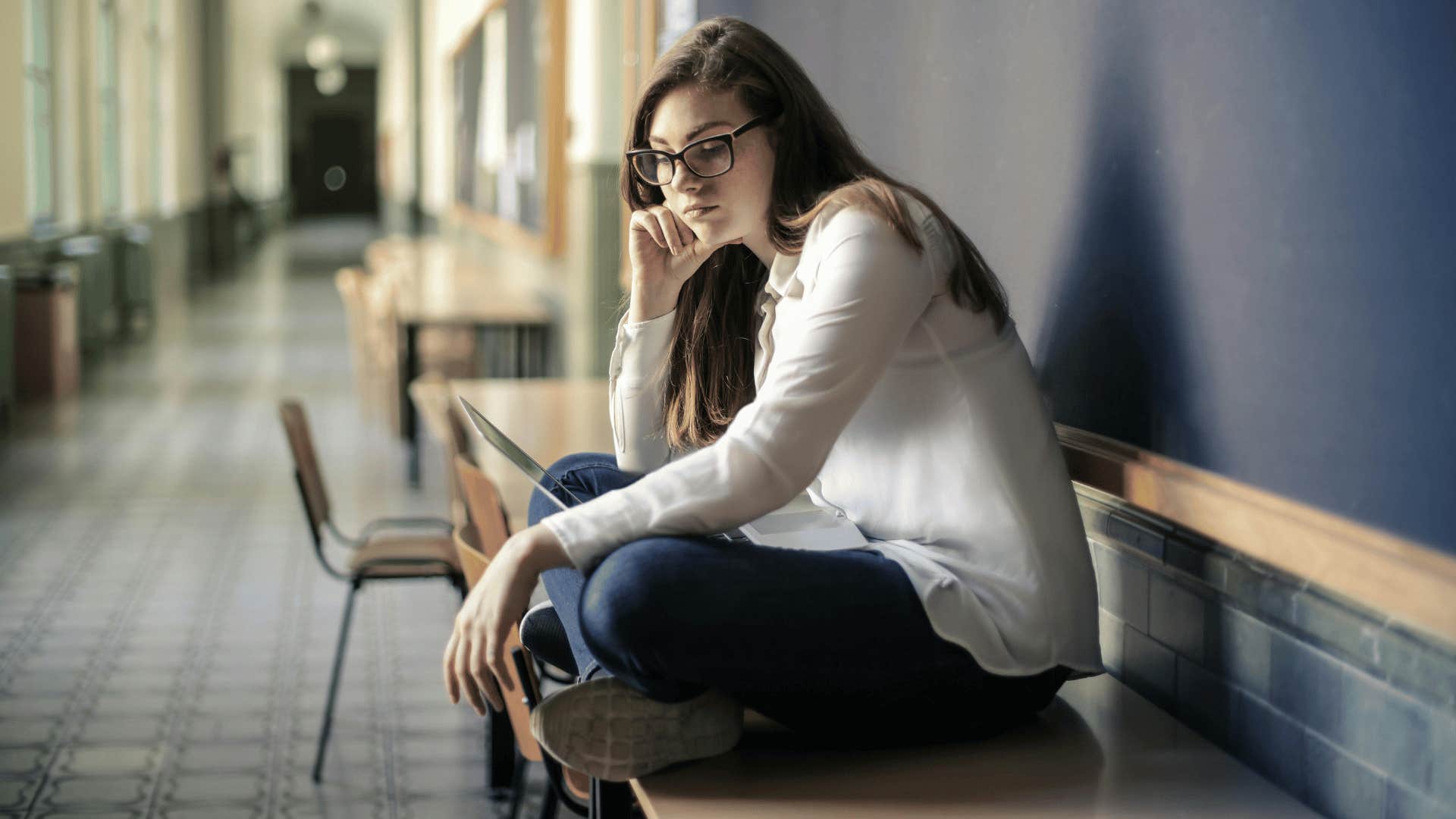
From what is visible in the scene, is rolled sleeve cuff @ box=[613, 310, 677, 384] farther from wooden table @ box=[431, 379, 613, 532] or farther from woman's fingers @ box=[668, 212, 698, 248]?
wooden table @ box=[431, 379, 613, 532]

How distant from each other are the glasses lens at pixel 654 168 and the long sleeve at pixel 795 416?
0.93ft

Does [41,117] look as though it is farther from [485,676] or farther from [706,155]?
[485,676]

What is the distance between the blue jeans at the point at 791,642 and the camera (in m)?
1.28

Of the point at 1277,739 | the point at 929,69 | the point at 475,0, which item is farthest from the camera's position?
the point at 475,0

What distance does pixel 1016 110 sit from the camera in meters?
1.94

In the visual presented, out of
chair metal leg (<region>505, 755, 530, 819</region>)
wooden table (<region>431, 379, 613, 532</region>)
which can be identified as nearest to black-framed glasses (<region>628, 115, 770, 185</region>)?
wooden table (<region>431, 379, 613, 532</region>)

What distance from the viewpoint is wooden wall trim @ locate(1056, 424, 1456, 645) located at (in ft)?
3.71

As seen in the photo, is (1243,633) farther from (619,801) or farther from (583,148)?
(583,148)

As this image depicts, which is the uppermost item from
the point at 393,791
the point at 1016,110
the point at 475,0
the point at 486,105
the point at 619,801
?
the point at 475,0

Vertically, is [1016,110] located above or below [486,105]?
below

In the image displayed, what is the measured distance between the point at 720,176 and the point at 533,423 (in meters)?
2.09

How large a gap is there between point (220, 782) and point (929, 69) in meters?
1.98

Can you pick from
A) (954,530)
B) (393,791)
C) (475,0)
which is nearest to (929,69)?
(954,530)

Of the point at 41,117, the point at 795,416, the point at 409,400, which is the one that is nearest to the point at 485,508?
the point at 795,416
